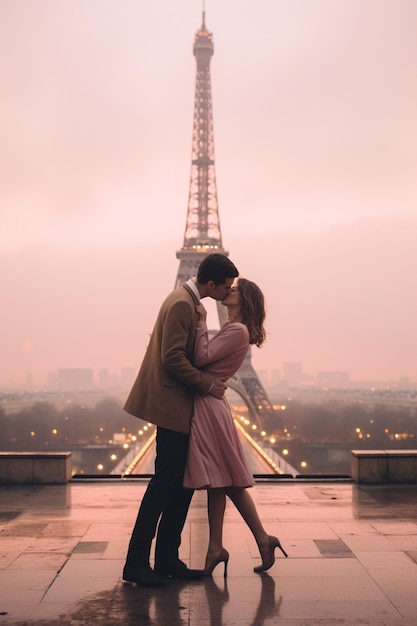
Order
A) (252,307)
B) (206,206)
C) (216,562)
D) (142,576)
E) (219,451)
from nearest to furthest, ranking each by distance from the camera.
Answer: (142,576)
(216,562)
(219,451)
(252,307)
(206,206)

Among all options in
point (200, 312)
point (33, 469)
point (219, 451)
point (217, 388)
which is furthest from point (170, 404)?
point (33, 469)

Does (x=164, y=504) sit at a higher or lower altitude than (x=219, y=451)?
lower

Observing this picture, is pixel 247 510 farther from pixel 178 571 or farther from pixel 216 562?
pixel 178 571

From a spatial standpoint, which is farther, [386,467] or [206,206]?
[206,206]

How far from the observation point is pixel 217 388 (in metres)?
5.72

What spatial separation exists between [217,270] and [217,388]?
81 centimetres

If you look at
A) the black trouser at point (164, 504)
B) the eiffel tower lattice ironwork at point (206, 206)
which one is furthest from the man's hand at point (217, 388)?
the eiffel tower lattice ironwork at point (206, 206)

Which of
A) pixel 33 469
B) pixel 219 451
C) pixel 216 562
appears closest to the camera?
pixel 216 562

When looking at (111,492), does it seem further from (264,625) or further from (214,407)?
(264,625)

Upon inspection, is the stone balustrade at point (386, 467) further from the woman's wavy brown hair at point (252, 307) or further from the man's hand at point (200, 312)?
the man's hand at point (200, 312)

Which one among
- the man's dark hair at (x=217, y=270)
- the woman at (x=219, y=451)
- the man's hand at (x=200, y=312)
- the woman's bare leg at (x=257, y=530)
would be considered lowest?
the woman's bare leg at (x=257, y=530)

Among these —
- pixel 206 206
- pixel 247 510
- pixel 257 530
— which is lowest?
pixel 257 530

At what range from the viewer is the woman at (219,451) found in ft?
18.7

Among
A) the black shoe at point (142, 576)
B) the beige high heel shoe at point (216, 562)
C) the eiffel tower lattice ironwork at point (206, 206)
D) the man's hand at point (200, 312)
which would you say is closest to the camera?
the black shoe at point (142, 576)
